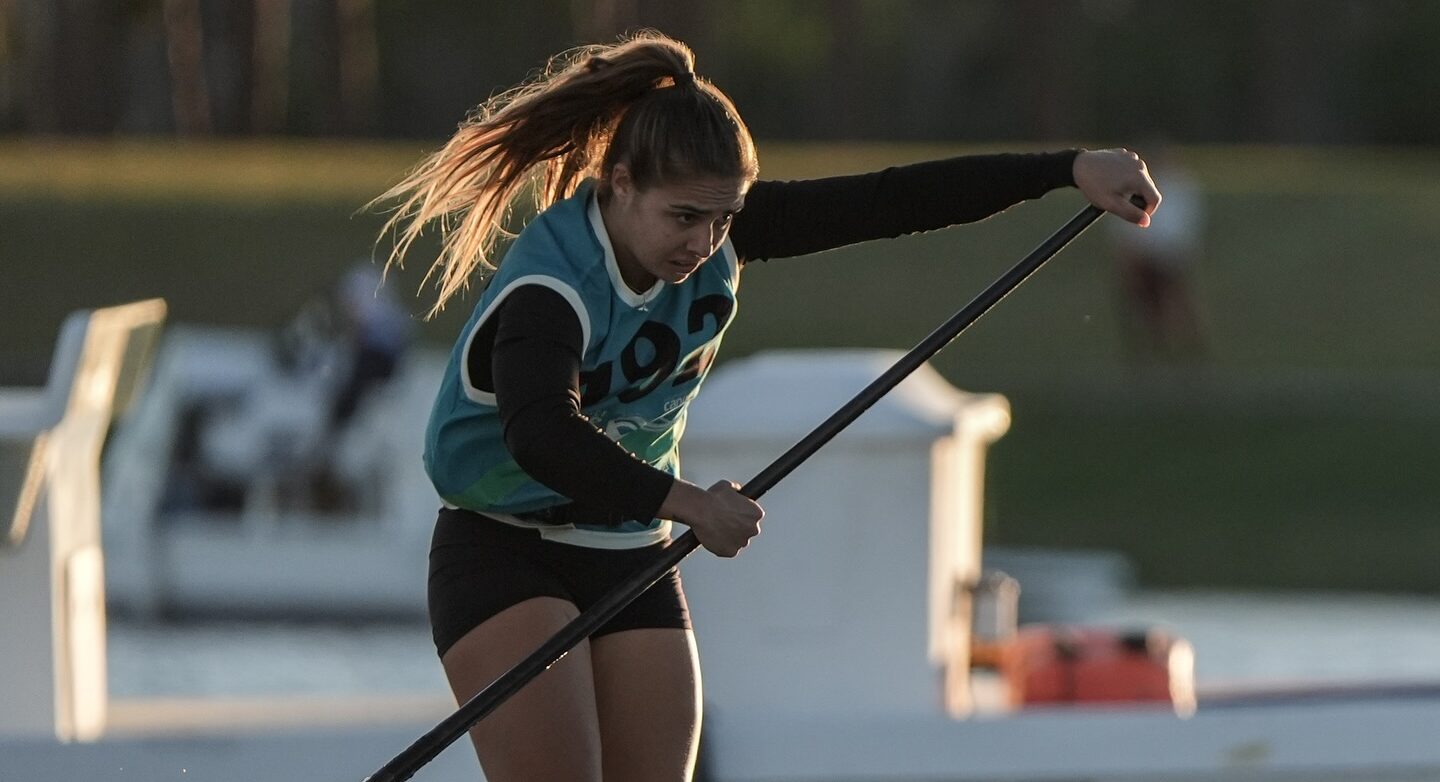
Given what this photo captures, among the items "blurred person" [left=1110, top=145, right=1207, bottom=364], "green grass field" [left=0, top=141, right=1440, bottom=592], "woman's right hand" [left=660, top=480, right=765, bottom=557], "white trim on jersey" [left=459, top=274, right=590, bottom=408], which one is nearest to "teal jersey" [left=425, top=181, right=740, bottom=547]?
"white trim on jersey" [left=459, top=274, right=590, bottom=408]

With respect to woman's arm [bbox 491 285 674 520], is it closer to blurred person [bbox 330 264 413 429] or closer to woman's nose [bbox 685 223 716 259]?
woman's nose [bbox 685 223 716 259]

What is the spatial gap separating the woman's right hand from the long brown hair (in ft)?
1.43

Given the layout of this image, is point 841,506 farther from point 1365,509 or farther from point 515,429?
point 1365,509

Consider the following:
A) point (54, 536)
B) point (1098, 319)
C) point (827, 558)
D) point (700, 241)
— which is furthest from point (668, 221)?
point (1098, 319)

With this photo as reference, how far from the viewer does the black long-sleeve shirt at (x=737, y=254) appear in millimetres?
3213

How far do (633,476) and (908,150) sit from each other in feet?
104

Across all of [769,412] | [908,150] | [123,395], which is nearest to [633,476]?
[769,412]

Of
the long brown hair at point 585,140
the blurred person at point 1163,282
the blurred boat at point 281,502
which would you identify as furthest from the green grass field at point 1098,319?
the long brown hair at point 585,140

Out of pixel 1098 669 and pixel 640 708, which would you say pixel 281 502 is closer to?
pixel 1098 669

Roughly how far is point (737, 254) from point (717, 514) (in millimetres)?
580

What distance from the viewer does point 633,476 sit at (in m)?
3.24

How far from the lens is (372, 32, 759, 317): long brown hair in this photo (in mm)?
3375

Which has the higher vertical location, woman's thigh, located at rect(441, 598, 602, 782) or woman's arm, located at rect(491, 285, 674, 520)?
woman's arm, located at rect(491, 285, 674, 520)

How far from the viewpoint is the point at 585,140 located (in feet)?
11.9
